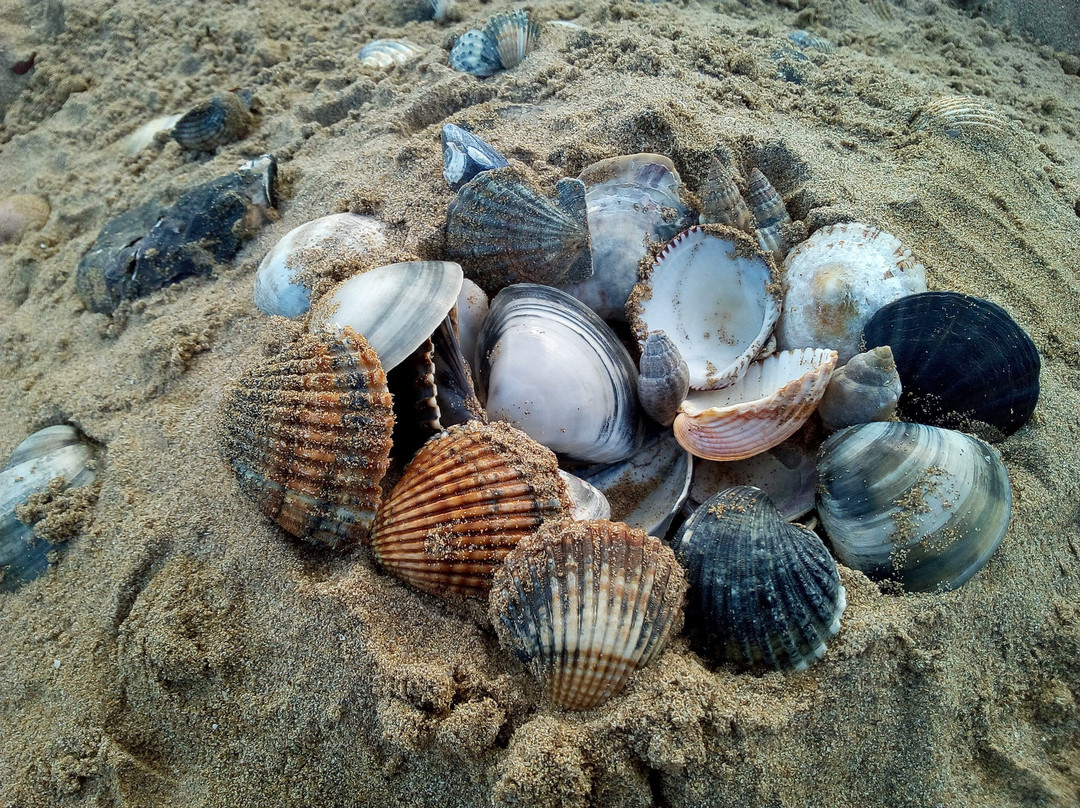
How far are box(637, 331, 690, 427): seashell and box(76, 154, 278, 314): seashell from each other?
2.25 m

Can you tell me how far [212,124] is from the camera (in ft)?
13.6

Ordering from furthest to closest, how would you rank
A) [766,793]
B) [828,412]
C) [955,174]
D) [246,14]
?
[246,14], [955,174], [828,412], [766,793]

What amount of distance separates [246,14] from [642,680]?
5576 mm

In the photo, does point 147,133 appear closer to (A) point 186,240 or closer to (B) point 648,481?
(A) point 186,240

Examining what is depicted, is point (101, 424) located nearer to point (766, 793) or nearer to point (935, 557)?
point (766, 793)

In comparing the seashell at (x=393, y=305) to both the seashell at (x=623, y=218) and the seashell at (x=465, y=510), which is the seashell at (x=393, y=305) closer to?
the seashell at (x=465, y=510)

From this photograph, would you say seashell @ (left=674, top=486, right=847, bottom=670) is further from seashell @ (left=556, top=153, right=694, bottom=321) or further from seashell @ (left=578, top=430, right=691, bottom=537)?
seashell @ (left=556, top=153, right=694, bottom=321)

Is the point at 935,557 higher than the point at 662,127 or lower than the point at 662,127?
lower

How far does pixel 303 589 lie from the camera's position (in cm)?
219

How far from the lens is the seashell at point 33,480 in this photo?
2594 mm

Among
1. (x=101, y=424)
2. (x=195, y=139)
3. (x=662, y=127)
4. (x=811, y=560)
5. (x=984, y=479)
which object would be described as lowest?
(x=101, y=424)

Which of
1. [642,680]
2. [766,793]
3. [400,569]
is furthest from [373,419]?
[766,793]

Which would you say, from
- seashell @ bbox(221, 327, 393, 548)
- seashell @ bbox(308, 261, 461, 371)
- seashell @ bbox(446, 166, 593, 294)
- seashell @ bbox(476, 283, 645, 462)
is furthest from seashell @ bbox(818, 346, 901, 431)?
seashell @ bbox(221, 327, 393, 548)

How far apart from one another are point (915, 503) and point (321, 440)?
1957 millimetres
